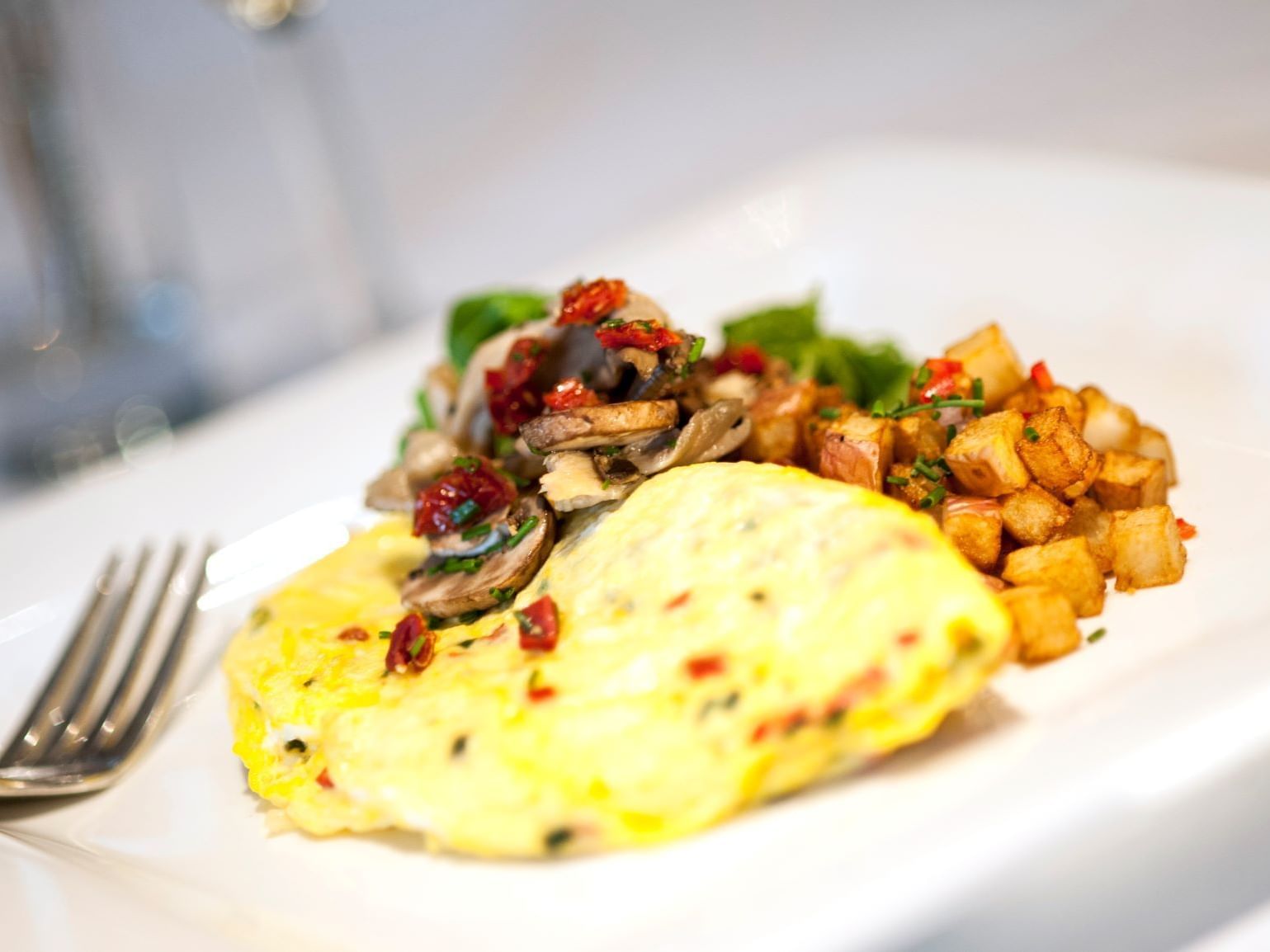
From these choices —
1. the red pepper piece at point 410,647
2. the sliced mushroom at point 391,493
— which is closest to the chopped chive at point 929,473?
the red pepper piece at point 410,647

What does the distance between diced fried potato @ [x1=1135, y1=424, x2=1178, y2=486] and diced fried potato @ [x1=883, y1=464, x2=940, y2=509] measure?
533mm

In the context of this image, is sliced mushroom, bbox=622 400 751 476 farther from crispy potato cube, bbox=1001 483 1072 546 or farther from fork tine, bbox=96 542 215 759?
fork tine, bbox=96 542 215 759

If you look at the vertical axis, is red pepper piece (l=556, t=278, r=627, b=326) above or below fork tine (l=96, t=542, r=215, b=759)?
above

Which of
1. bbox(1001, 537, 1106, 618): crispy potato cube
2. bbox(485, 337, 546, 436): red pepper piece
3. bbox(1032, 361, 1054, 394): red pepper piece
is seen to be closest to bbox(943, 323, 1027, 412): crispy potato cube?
bbox(1032, 361, 1054, 394): red pepper piece

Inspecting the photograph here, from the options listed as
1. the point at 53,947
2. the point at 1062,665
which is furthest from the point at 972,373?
the point at 53,947

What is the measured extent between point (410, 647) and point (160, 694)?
36.7 inches

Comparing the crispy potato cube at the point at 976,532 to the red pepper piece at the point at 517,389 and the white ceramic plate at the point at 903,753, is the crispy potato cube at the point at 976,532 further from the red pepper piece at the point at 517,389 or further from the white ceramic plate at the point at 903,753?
the red pepper piece at the point at 517,389

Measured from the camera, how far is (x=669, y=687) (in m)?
2.07

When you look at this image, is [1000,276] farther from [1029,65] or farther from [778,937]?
[1029,65]

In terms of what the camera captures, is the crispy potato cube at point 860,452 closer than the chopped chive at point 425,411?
Yes

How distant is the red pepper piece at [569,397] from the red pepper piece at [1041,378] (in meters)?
1.10

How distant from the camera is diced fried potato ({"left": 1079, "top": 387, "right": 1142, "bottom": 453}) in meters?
2.79

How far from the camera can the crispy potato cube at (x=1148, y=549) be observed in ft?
7.82

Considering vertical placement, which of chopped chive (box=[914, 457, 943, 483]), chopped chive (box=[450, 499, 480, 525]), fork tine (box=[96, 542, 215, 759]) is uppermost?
chopped chive (box=[450, 499, 480, 525])
